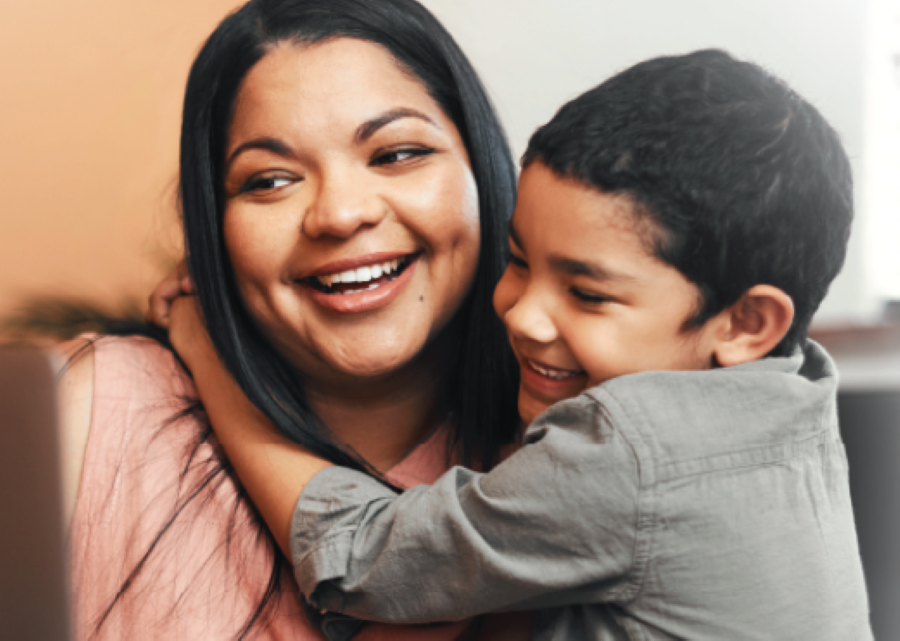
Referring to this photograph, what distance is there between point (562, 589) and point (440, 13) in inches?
48.9

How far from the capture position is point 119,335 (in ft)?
3.61

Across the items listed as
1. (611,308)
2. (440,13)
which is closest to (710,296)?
(611,308)

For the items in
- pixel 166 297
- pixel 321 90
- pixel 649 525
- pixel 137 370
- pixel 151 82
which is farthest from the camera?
pixel 151 82

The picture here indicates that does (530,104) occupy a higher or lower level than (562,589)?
higher

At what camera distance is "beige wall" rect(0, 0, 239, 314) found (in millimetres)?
1256

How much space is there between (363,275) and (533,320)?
0.27 meters

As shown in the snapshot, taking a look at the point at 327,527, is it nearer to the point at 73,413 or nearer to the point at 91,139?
the point at 73,413

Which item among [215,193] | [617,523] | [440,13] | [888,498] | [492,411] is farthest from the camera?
[440,13]

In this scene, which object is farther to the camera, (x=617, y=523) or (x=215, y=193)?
(x=215, y=193)

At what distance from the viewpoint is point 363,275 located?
948 mm

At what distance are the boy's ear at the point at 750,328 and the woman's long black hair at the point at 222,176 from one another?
1.21 ft

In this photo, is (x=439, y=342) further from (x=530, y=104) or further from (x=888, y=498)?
(x=888, y=498)

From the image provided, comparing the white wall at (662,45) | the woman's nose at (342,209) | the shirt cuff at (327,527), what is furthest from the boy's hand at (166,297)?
the white wall at (662,45)

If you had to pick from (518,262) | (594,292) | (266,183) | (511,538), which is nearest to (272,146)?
(266,183)
